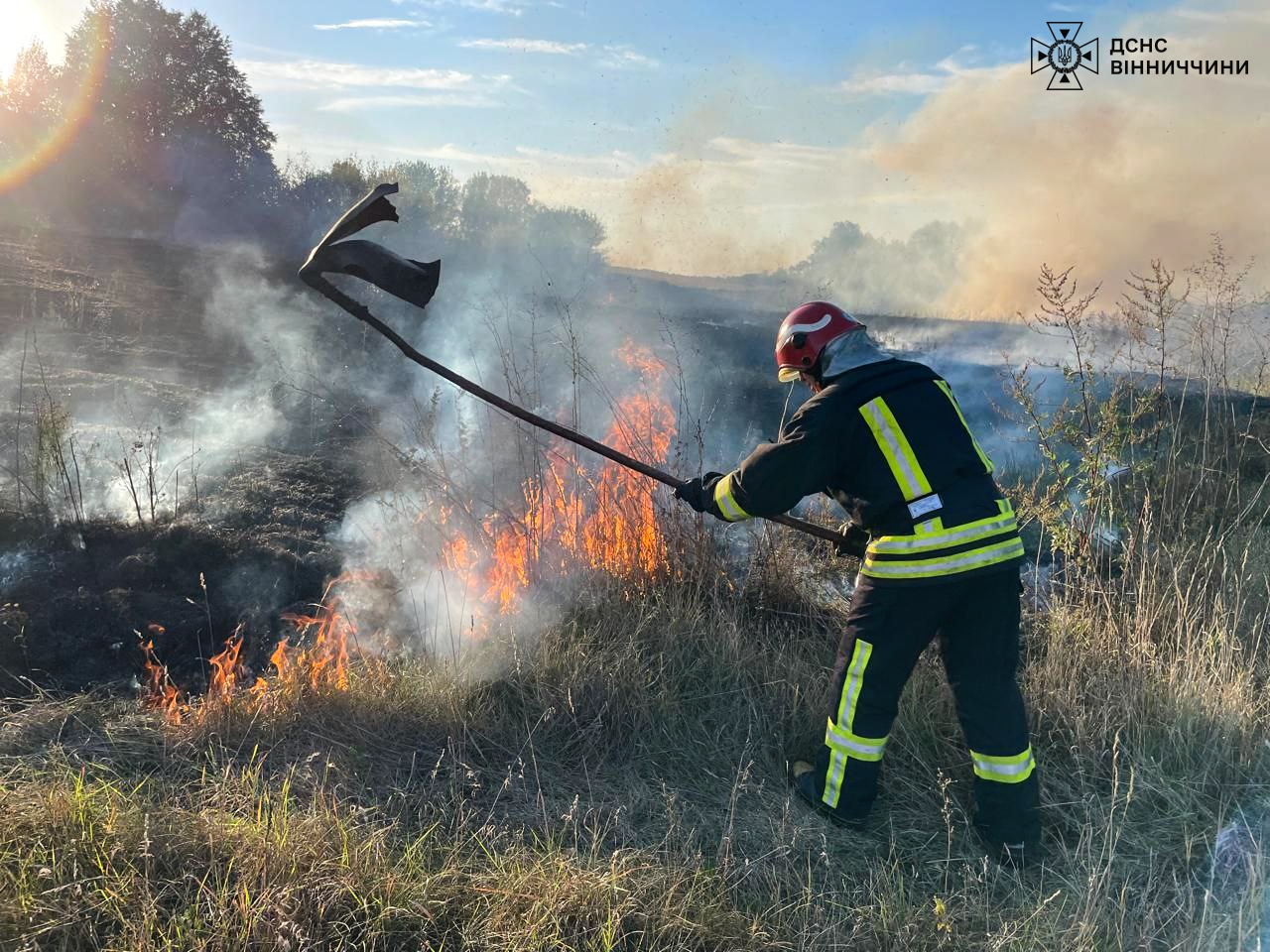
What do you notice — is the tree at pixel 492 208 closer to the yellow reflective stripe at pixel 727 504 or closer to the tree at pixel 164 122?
the tree at pixel 164 122

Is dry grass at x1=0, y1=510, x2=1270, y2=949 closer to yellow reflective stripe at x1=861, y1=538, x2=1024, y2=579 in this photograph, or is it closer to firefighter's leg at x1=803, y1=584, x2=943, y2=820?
firefighter's leg at x1=803, y1=584, x2=943, y2=820

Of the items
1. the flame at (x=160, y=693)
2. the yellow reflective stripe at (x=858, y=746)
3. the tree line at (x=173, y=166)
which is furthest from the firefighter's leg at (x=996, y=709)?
the tree line at (x=173, y=166)

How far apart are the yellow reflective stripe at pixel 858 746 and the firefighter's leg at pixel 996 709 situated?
1.34 feet

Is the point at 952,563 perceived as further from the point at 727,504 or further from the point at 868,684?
the point at 727,504

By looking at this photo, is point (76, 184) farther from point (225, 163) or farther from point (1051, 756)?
point (1051, 756)

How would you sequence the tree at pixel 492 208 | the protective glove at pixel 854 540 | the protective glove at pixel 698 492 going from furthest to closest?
the tree at pixel 492 208 → the protective glove at pixel 854 540 → the protective glove at pixel 698 492

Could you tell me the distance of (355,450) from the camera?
28.7ft

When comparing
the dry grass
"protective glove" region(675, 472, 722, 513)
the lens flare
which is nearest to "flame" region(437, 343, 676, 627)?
the dry grass

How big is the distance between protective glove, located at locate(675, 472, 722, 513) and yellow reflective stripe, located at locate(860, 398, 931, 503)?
74 centimetres

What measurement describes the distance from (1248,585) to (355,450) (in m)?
8.08

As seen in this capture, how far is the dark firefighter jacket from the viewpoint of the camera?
10.5 ft

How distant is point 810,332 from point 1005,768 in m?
2.05

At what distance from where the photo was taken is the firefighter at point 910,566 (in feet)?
10.5

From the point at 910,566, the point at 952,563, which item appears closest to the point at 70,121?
A: the point at 910,566
